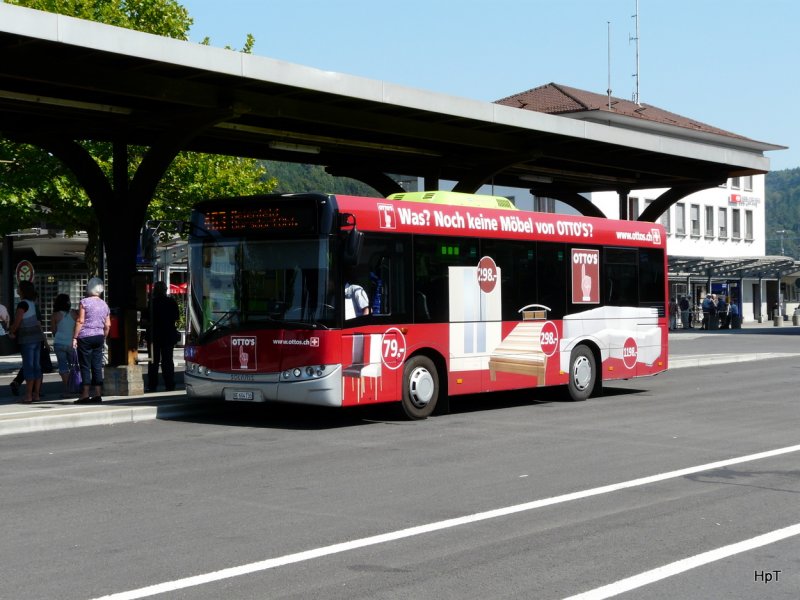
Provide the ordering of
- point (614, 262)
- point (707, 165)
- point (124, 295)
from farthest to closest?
point (707, 165) < point (614, 262) < point (124, 295)

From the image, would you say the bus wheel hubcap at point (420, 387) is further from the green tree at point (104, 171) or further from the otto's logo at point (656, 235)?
the green tree at point (104, 171)

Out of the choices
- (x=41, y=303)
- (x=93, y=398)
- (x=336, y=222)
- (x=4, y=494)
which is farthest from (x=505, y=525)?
(x=41, y=303)

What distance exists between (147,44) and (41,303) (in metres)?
39.8

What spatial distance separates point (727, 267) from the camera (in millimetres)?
61000

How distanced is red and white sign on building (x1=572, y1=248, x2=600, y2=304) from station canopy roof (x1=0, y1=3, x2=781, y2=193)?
2.92 m

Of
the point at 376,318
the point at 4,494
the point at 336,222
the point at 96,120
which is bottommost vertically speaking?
the point at 4,494

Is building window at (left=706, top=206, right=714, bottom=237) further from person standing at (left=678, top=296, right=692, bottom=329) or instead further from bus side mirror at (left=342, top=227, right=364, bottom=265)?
bus side mirror at (left=342, top=227, right=364, bottom=265)

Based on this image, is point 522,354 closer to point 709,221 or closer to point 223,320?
point 223,320

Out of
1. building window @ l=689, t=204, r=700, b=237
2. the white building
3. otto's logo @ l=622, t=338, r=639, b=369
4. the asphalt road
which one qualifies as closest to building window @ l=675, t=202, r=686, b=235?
the white building

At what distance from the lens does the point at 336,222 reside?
1440cm

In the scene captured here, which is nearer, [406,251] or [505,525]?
[505,525]

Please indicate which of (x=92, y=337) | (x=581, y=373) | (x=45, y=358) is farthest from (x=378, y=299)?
(x=45, y=358)

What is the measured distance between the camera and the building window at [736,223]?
80562mm

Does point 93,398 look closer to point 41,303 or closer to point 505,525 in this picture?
point 505,525
